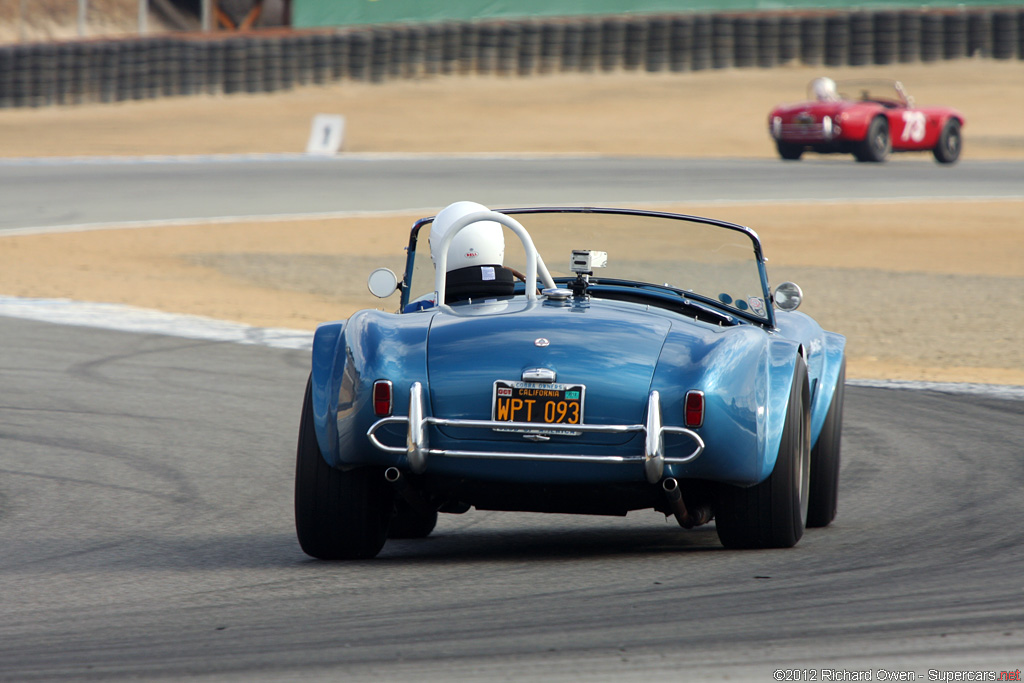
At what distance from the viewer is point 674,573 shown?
4473mm

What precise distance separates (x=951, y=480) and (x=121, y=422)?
403 cm

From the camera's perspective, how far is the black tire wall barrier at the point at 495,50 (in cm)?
3472

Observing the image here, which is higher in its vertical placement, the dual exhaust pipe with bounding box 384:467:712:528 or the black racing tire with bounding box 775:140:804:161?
the dual exhaust pipe with bounding box 384:467:712:528

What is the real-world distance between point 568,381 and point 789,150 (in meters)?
24.2

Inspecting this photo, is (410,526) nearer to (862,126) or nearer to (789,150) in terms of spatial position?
(862,126)

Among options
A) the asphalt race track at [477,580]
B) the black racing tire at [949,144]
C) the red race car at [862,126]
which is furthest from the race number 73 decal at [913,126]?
the asphalt race track at [477,580]

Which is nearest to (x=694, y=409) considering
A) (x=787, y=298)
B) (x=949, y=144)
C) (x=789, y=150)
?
(x=787, y=298)

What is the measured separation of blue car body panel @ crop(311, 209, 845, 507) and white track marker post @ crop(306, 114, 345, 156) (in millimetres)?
24548

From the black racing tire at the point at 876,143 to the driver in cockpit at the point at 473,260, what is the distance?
2261 cm

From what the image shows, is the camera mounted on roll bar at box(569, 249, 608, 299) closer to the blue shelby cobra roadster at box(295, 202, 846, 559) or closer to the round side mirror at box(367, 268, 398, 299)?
the blue shelby cobra roadster at box(295, 202, 846, 559)

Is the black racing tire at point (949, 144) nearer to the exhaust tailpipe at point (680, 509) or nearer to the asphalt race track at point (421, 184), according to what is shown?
the asphalt race track at point (421, 184)

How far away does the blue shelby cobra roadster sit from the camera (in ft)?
14.4

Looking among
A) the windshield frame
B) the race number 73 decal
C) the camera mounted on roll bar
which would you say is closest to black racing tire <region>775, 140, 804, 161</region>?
the race number 73 decal

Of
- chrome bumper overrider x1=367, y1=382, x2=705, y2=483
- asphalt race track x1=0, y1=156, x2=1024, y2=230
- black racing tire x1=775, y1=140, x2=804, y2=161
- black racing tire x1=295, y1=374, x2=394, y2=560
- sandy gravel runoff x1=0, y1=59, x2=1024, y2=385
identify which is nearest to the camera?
chrome bumper overrider x1=367, y1=382, x2=705, y2=483
